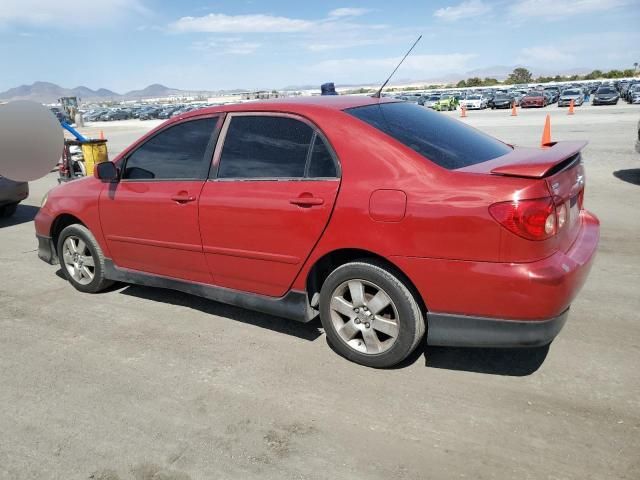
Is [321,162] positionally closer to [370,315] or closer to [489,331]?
[370,315]

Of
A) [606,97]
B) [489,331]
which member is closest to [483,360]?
[489,331]

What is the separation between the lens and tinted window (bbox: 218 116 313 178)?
11.5 feet

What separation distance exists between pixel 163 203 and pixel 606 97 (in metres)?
41.1

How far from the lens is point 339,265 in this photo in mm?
3543

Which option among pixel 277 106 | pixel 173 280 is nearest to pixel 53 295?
pixel 173 280

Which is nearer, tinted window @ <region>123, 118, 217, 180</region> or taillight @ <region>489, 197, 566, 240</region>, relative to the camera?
taillight @ <region>489, 197, 566, 240</region>

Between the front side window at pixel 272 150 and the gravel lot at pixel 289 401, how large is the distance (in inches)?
49.4

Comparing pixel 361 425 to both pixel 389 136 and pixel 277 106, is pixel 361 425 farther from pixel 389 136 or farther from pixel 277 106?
pixel 277 106

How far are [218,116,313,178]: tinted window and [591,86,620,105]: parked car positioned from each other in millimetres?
40403

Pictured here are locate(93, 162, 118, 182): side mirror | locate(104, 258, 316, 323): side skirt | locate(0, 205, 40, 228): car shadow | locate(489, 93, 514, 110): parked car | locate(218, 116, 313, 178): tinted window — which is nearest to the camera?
locate(218, 116, 313, 178): tinted window

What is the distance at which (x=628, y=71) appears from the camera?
9688 cm

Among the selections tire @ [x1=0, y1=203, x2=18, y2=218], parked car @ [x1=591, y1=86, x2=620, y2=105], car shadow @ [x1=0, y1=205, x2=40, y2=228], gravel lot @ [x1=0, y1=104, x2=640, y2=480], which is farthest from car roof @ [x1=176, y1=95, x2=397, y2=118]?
parked car @ [x1=591, y1=86, x2=620, y2=105]

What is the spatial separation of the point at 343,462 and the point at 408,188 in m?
1.51

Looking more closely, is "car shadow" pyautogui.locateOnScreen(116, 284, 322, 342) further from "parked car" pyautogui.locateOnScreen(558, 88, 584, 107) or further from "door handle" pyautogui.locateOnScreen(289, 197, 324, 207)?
"parked car" pyautogui.locateOnScreen(558, 88, 584, 107)
